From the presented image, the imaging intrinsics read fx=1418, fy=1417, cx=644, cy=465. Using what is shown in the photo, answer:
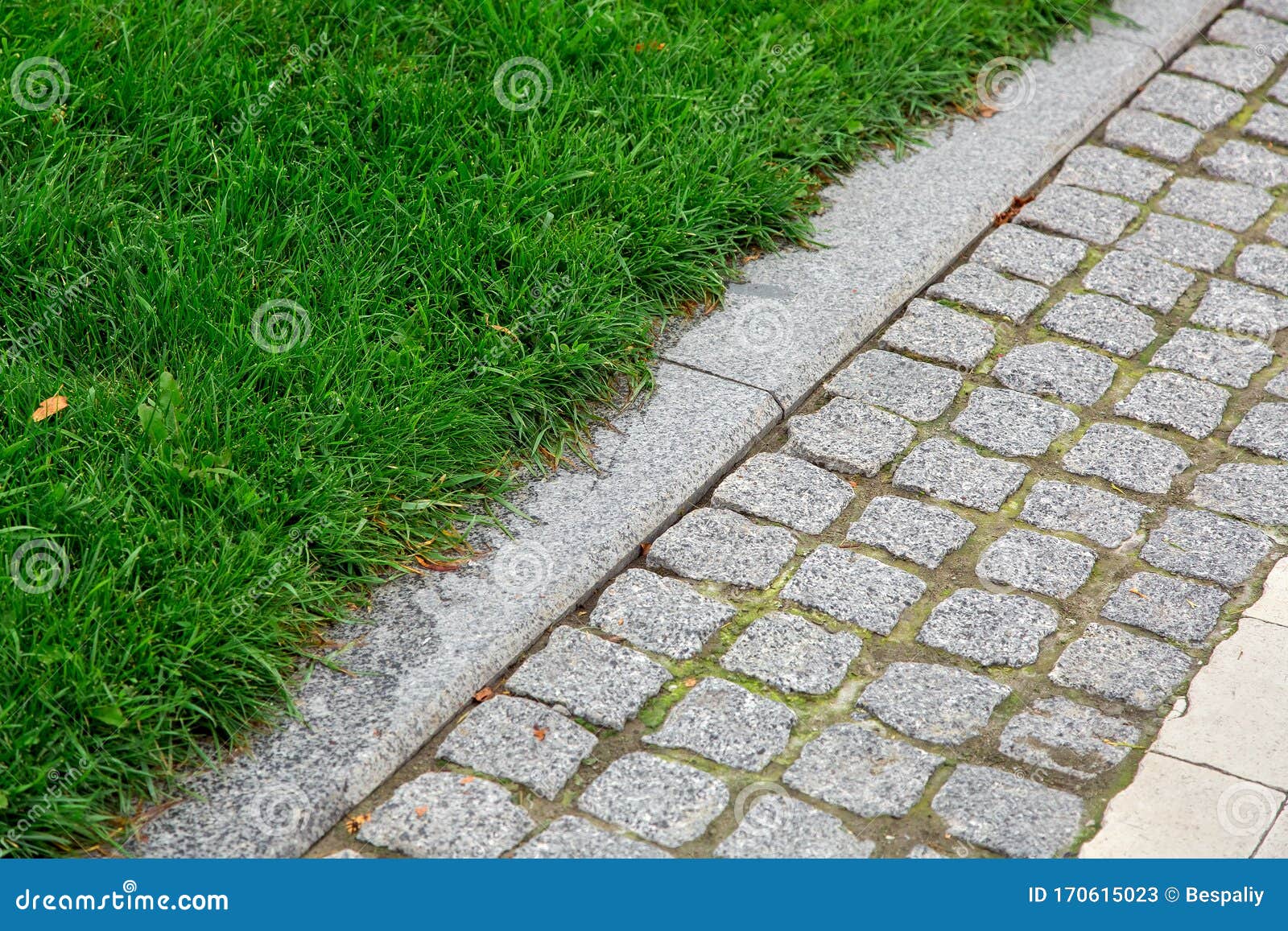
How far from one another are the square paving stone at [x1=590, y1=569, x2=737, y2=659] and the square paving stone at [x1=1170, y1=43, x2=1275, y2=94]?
3.40m

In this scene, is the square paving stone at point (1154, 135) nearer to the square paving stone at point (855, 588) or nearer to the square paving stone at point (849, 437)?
the square paving stone at point (849, 437)

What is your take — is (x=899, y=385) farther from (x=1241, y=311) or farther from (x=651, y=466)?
(x=1241, y=311)

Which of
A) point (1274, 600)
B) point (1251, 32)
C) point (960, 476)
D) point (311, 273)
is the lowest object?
point (1274, 600)

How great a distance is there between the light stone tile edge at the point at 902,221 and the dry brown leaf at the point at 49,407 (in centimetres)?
156

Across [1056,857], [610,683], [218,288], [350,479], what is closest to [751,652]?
[610,683]

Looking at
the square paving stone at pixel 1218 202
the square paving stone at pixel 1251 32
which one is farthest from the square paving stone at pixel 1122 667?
the square paving stone at pixel 1251 32

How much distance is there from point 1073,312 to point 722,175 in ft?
3.66

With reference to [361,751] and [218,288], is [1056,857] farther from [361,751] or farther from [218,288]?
[218,288]

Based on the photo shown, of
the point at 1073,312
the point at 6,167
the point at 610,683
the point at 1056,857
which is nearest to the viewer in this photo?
the point at 1056,857

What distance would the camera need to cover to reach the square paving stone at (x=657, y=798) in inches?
107

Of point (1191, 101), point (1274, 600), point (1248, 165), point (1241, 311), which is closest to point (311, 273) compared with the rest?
point (1274, 600)

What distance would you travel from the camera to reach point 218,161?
12.8 feet

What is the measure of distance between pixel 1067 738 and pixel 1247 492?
1.05m

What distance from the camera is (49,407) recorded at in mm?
3166
